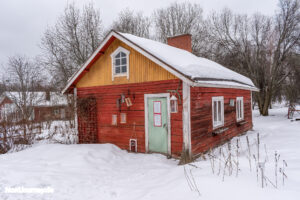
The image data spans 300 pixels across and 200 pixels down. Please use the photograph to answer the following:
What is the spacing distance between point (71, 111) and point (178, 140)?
5099mm

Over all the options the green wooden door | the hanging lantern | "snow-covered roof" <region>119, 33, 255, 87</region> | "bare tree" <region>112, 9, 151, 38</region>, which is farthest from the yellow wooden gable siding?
"bare tree" <region>112, 9, 151, 38</region>

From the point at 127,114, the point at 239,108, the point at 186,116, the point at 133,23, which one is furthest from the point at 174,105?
the point at 133,23

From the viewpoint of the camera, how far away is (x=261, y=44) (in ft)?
70.5

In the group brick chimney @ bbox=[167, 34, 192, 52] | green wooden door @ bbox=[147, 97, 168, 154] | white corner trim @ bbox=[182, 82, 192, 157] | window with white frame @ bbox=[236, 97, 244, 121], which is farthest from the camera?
brick chimney @ bbox=[167, 34, 192, 52]

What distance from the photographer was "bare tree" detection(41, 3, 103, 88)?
64.6 ft

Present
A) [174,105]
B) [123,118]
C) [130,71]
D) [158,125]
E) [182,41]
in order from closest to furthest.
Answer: [174,105] < [158,125] < [130,71] < [123,118] < [182,41]

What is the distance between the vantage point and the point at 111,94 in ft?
27.2

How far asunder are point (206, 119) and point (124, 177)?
3.95 metres

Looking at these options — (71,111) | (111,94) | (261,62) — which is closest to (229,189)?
(111,94)

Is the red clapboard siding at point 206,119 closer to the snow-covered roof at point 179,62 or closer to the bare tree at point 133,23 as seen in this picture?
the snow-covered roof at point 179,62

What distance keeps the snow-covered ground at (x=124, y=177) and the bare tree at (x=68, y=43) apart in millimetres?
14677

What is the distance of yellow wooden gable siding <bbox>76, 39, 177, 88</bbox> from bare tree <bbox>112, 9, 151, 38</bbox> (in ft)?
56.6

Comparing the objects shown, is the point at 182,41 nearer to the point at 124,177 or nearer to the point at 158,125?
the point at 158,125

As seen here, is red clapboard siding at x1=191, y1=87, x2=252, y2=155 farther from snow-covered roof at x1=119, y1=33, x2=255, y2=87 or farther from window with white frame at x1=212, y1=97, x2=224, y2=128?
snow-covered roof at x1=119, y1=33, x2=255, y2=87
